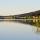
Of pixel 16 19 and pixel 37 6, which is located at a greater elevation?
pixel 37 6

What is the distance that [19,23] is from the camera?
5.03 ft

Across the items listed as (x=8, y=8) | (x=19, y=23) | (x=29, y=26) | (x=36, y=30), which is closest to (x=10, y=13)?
(x=8, y=8)

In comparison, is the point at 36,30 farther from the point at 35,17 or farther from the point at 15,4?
the point at 15,4

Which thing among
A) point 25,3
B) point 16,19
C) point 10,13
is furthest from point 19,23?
point 25,3

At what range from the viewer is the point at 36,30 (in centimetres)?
141

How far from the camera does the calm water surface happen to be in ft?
4.35

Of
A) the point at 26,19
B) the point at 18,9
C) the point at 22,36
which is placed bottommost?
the point at 22,36

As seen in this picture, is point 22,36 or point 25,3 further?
point 25,3

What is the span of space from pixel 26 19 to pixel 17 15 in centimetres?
15

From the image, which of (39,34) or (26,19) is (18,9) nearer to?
(26,19)

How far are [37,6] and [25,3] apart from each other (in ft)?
0.62

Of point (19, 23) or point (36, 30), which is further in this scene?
point (19, 23)

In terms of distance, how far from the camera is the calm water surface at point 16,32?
4.35ft

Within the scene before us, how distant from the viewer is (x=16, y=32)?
4.57ft
